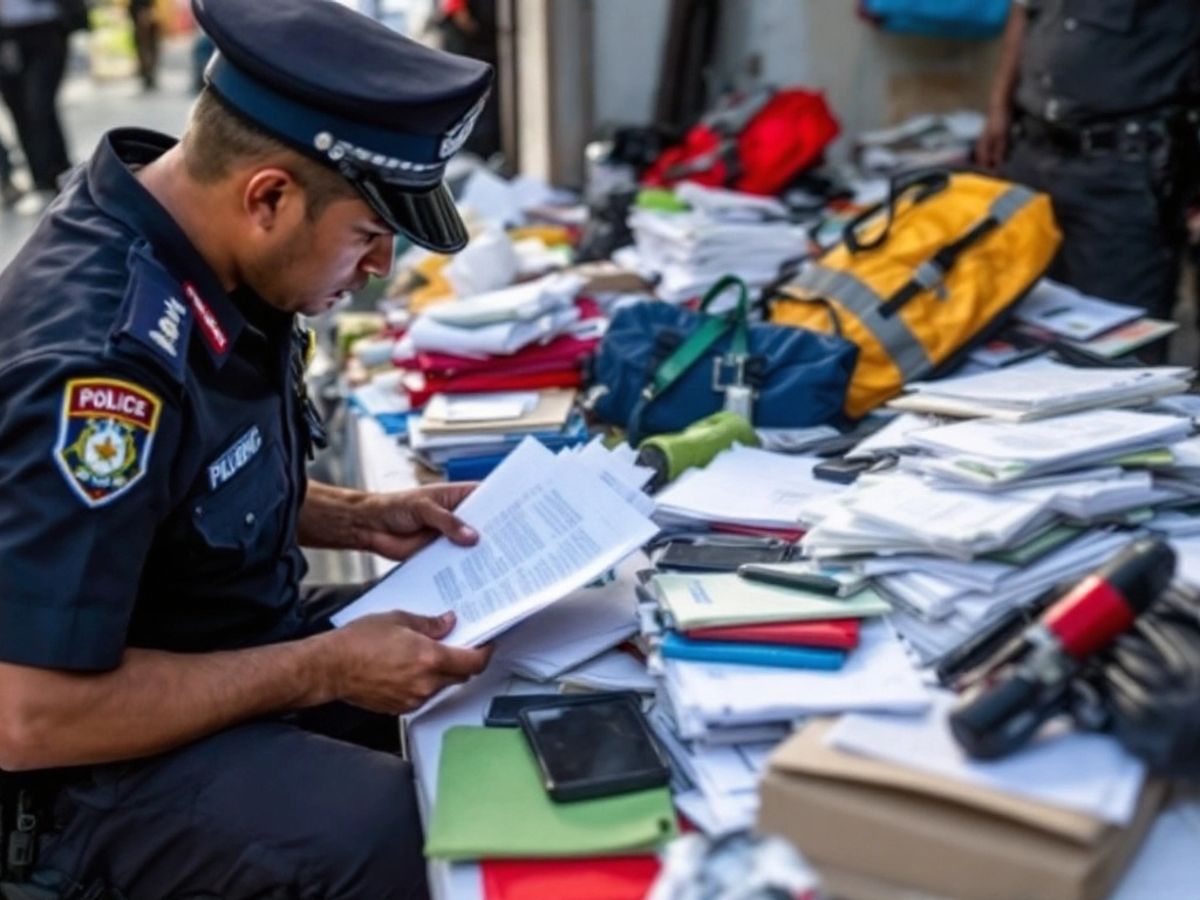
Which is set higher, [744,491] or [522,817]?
[522,817]

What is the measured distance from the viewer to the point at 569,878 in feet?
3.90

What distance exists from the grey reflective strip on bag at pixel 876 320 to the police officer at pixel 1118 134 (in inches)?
35.4

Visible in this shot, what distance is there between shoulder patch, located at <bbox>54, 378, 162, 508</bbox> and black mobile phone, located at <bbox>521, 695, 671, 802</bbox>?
48cm

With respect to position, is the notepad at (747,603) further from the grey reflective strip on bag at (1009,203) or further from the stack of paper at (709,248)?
the stack of paper at (709,248)

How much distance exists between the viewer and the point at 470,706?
59.2 inches

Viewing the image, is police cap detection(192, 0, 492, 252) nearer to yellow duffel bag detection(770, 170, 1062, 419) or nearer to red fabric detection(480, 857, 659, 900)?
red fabric detection(480, 857, 659, 900)

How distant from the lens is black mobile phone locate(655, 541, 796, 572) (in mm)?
1592

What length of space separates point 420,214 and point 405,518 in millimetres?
517

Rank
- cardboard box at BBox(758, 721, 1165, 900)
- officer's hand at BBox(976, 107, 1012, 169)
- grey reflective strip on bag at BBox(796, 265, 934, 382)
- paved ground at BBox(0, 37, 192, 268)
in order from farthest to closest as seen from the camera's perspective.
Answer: paved ground at BBox(0, 37, 192, 268) → officer's hand at BBox(976, 107, 1012, 169) → grey reflective strip on bag at BBox(796, 265, 934, 382) → cardboard box at BBox(758, 721, 1165, 900)

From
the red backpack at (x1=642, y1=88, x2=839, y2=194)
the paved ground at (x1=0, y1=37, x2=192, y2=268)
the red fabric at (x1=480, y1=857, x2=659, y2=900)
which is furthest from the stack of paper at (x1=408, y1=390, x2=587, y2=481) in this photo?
the paved ground at (x1=0, y1=37, x2=192, y2=268)

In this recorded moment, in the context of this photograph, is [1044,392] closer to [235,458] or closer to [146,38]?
[235,458]

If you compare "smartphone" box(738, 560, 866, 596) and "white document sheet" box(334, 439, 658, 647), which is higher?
"smartphone" box(738, 560, 866, 596)

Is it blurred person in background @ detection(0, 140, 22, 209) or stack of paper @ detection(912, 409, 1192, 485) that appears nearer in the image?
stack of paper @ detection(912, 409, 1192, 485)

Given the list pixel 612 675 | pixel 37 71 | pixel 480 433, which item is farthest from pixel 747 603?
pixel 37 71
